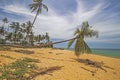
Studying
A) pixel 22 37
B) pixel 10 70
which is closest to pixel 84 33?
pixel 10 70

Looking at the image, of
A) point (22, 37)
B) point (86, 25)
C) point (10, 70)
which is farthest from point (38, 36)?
point (10, 70)

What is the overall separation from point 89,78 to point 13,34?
197ft

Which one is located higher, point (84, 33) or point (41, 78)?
point (84, 33)

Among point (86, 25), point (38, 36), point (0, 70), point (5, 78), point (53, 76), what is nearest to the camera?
point (5, 78)

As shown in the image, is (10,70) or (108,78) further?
(108,78)

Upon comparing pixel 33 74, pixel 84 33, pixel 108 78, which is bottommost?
pixel 108 78

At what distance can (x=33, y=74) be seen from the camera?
12.1 meters

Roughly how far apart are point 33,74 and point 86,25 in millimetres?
8972

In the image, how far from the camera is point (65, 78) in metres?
12.9

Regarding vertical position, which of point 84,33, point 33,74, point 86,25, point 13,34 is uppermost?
point 13,34

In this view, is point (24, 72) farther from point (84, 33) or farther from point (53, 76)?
point (84, 33)

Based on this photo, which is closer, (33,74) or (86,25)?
(33,74)

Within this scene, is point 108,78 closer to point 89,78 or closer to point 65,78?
point 89,78

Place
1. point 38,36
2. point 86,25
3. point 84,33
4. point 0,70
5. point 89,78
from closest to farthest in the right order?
point 0,70
point 89,78
point 84,33
point 86,25
point 38,36
